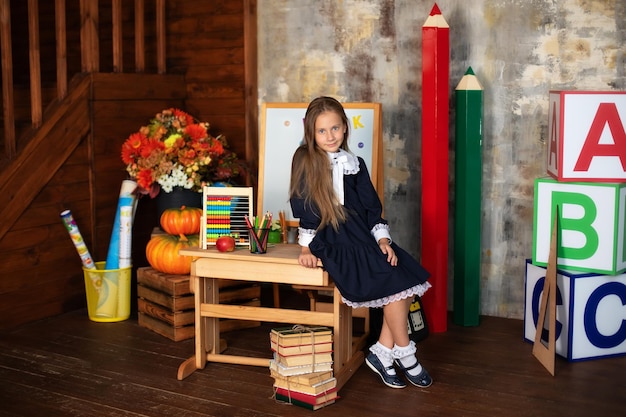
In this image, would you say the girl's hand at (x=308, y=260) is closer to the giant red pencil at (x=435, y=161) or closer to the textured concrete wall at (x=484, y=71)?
the giant red pencil at (x=435, y=161)

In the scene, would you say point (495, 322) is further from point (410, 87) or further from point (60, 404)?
point (60, 404)

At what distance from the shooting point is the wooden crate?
3723 mm

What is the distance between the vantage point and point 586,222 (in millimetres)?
3330

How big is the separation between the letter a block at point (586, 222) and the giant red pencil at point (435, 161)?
0.49 meters

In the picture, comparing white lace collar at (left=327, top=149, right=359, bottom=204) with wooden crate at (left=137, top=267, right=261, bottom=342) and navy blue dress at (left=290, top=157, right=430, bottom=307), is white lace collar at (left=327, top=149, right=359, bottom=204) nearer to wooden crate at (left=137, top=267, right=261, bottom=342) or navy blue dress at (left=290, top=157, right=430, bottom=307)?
navy blue dress at (left=290, top=157, right=430, bottom=307)

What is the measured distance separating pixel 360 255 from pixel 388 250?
0.38 ft

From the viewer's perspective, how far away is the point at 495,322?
398 cm

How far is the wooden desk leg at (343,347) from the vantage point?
311cm

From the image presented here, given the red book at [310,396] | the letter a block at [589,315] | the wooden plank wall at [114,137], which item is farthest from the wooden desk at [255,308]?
the wooden plank wall at [114,137]

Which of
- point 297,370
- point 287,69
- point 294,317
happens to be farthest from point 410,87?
point 297,370

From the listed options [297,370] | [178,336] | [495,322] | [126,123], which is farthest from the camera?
[126,123]

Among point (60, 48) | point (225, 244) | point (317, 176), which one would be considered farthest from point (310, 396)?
point (60, 48)

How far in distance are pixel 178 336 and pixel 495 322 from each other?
60.3 inches

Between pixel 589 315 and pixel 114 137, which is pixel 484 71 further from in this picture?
pixel 114 137
